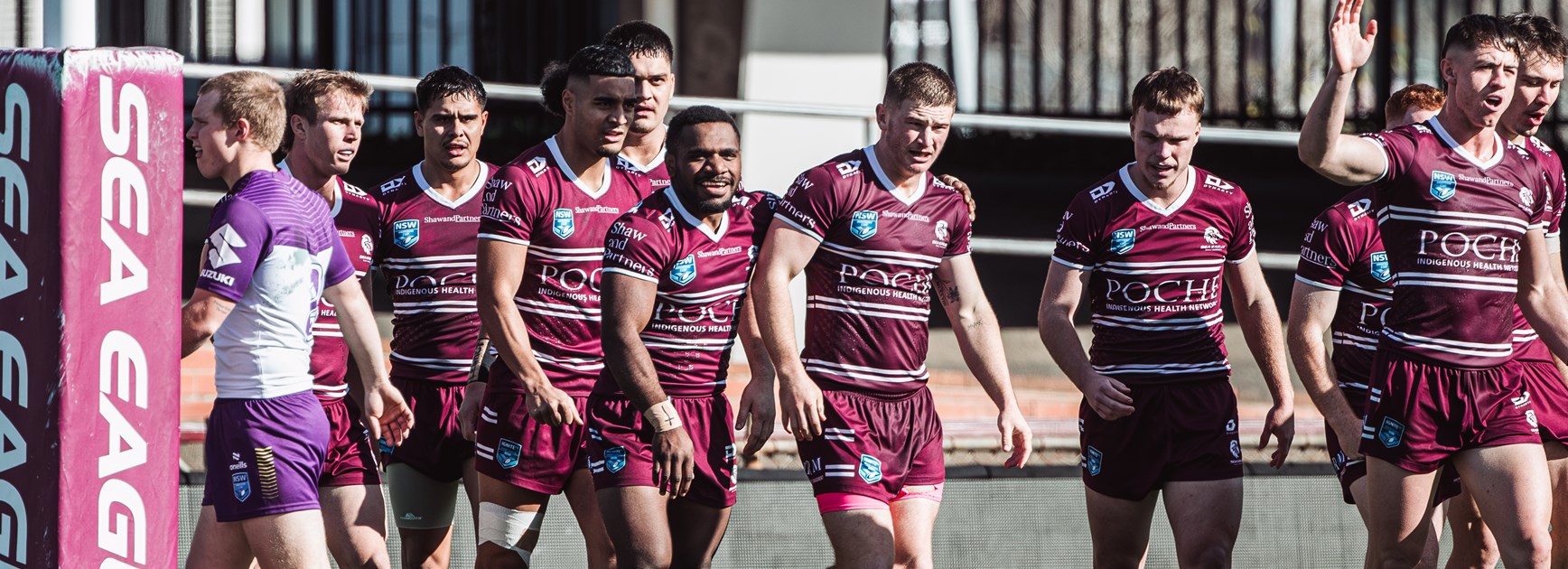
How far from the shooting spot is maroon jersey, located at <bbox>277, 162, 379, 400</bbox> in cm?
572

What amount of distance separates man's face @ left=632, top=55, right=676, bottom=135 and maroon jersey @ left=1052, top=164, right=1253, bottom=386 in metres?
1.40

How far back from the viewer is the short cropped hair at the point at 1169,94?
5.50m

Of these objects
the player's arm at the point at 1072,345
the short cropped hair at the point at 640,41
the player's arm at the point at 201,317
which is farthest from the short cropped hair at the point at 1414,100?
the player's arm at the point at 201,317

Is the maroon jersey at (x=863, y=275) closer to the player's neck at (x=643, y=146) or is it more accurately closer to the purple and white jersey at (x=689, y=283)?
the purple and white jersey at (x=689, y=283)

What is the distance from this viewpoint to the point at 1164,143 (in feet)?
18.2

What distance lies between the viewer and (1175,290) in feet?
18.4

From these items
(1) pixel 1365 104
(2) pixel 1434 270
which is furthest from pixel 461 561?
(1) pixel 1365 104

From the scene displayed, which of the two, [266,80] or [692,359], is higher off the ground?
[266,80]

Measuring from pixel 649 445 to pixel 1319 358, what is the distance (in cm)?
229

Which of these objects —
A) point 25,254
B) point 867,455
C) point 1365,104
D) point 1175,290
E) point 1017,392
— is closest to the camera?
point 25,254

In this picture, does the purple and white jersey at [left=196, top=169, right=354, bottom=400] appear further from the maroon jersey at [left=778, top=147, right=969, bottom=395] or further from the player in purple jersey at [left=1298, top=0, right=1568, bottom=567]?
the player in purple jersey at [left=1298, top=0, right=1568, bottom=567]

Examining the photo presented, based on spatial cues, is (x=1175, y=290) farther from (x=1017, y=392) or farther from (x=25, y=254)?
(x=1017, y=392)

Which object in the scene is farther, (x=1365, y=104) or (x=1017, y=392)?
(x=1365, y=104)

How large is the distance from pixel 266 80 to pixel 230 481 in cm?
111
